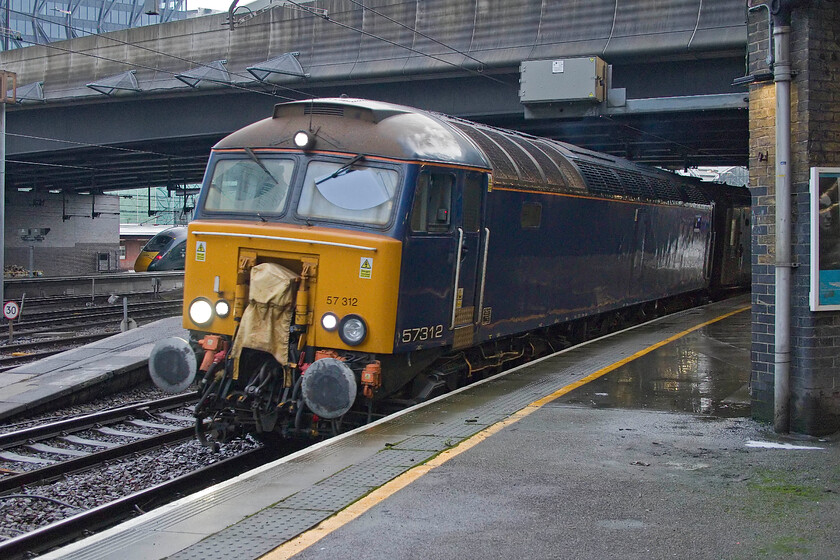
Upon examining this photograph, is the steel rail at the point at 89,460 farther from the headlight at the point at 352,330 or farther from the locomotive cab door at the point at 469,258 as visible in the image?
the locomotive cab door at the point at 469,258

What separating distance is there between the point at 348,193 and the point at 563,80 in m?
11.3

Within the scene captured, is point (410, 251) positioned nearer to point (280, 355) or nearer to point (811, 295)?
point (280, 355)

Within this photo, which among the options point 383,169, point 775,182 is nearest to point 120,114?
point 383,169

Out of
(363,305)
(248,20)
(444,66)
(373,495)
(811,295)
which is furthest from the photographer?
(248,20)

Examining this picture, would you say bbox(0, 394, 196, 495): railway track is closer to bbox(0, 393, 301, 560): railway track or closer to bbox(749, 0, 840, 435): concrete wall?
bbox(0, 393, 301, 560): railway track

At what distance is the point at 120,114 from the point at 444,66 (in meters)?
11.1

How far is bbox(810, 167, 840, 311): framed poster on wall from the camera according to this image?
293 inches

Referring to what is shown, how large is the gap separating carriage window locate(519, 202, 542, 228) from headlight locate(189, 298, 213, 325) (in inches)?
157

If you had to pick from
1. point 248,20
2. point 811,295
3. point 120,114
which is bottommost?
point 811,295

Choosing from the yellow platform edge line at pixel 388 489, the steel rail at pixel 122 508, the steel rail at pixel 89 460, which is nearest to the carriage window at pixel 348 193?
the yellow platform edge line at pixel 388 489

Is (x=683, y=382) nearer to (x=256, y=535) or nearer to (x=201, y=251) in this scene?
(x=201, y=251)

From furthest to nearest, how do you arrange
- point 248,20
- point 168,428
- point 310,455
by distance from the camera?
point 248,20
point 168,428
point 310,455

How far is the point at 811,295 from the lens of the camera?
297 inches

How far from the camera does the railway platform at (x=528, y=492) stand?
4.96m
